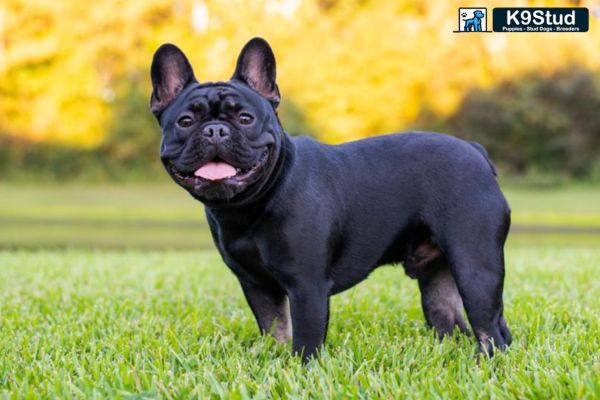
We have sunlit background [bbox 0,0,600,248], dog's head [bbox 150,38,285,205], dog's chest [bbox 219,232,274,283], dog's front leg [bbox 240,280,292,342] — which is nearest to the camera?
dog's head [bbox 150,38,285,205]

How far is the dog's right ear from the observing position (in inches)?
128

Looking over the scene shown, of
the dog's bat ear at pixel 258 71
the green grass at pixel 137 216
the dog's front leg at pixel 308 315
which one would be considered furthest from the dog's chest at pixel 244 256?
the green grass at pixel 137 216

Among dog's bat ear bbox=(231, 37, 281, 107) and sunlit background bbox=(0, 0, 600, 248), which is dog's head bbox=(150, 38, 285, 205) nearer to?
dog's bat ear bbox=(231, 37, 281, 107)

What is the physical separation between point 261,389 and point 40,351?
1.37m

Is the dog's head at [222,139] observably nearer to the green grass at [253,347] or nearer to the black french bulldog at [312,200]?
the black french bulldog at [312,200]

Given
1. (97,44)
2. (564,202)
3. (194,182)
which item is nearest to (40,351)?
(194,182)

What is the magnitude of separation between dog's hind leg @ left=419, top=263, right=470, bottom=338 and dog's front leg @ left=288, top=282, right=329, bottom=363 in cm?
80

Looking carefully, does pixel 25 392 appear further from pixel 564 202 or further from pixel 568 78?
pixel 568 78

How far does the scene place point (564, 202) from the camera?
2214cm

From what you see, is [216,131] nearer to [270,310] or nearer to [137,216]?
[270,310]

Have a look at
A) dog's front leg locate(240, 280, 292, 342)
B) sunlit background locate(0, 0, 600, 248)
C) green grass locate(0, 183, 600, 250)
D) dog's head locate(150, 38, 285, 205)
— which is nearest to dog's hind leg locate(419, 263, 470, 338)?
dog's front leg locate(240, 280, 292, 342)

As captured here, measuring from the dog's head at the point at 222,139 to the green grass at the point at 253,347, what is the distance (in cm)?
79

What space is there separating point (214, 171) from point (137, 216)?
1577cm

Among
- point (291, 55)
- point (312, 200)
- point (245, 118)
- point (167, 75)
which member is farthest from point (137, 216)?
point (245, 118)
